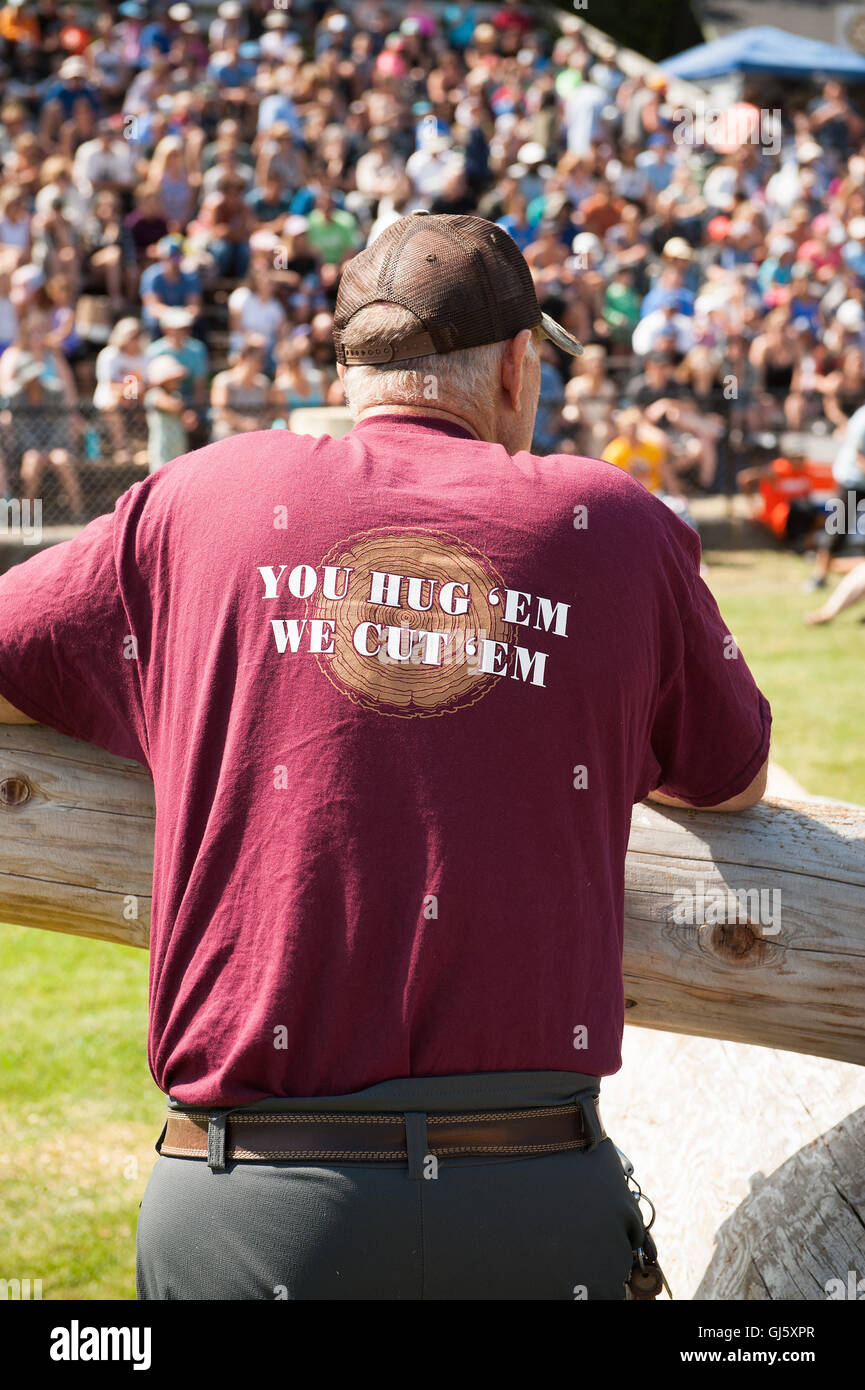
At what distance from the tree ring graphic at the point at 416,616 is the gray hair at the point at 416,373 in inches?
11.4

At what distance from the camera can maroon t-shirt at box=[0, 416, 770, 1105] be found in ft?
5.56

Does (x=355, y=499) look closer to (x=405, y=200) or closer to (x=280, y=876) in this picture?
(x=280, y=876)

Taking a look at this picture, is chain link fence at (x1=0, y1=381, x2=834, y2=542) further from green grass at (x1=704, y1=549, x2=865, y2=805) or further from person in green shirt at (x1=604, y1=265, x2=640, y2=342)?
person in green shirt at (x1=604, y1=265, x2=640, y2=342)

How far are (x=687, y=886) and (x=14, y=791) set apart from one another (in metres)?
1.16

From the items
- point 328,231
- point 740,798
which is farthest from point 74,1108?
point 328,231

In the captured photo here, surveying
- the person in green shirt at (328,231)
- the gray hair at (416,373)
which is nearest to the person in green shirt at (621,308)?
the person in green shirt at (328,231)

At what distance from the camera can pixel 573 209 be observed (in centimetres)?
1702

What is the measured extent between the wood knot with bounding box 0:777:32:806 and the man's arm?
1.06 metres

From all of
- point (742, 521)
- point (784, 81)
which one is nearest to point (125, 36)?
point (742, 521)

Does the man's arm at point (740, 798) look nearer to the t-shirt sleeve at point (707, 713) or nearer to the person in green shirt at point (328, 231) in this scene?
the t-shirt sleeve at point (707, 713)

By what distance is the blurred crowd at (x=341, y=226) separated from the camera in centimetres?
1222

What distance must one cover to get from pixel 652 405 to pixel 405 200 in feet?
12.8
